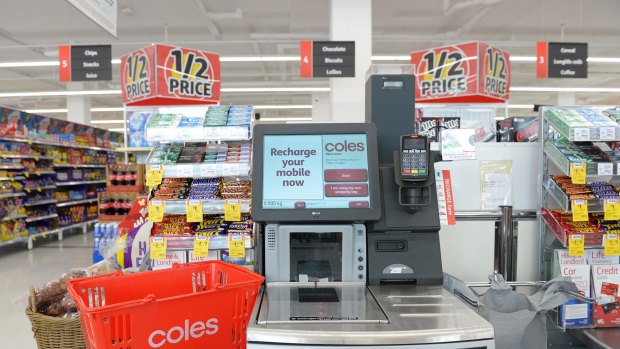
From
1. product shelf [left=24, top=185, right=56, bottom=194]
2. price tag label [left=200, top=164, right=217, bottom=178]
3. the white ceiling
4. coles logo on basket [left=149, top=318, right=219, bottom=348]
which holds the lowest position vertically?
coles logo on basket [left=149, top=318, right=219, bottom=348]

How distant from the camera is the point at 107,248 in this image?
9.06 feet

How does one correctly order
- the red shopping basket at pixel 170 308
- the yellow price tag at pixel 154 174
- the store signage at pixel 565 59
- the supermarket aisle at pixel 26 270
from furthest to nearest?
the store signage at pixel 565 59 → the supermarket aisle at pixel 26 270 → the yellow price tag at pixel 154 174 → the red shopping basket at pixel 170 308

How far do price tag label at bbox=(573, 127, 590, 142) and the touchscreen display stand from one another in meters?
1.19

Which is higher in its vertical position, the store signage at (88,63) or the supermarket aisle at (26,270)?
the store signage at (88,63)

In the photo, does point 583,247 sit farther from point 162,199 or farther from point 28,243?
point 28,243

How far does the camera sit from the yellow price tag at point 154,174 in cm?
234

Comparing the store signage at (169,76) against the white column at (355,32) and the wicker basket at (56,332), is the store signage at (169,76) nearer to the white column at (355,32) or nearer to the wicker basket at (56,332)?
the white column at (355,32)

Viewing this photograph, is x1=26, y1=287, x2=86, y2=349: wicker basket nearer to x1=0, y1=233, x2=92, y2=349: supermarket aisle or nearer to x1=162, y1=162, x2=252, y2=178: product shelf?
x1=0, y1=233, x2=92, y2=349: supermarket aisle

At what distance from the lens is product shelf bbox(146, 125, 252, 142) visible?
2.34 m

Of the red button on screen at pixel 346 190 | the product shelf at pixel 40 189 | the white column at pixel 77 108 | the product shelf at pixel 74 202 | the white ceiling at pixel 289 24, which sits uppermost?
the white ceiling at pixel 289 24

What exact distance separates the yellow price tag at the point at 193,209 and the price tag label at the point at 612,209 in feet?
7.13

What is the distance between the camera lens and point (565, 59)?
7.43 m

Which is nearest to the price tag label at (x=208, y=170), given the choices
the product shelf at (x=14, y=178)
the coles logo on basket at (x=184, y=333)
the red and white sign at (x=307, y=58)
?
the coles logo on basket at (x=184, y=333)

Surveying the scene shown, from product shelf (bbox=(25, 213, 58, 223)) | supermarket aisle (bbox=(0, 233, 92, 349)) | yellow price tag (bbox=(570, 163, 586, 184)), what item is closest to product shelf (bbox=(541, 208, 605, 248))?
yellow price tag (bbox=(570, 163, 586, 184))
